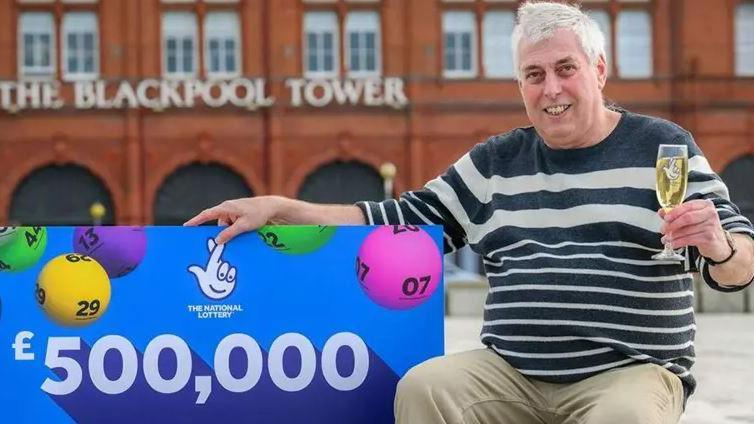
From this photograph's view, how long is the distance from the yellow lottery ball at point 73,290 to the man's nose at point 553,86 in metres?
1.46

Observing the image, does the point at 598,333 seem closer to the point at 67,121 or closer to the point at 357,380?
the point at 357,380

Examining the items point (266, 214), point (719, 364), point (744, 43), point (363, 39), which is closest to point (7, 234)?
point (266, 214)

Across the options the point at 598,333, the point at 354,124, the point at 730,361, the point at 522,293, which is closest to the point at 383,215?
the point at 522,293

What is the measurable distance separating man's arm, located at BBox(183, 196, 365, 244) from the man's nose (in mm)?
762

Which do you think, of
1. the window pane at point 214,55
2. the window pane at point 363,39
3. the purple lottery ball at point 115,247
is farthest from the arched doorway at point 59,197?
the purple lottery ball at point 115,247

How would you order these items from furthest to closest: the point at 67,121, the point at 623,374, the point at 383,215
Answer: the point at 67,121, the point at 383,215, the point at 623,374

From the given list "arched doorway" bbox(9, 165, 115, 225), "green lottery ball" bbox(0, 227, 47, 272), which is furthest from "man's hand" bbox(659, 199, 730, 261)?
"arched doorway" bbox(9, 165, 115, 225)

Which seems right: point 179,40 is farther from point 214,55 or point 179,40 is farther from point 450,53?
point 450,53

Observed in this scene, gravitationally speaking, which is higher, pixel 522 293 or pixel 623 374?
pixel 522 293

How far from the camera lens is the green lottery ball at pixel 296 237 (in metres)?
3.47

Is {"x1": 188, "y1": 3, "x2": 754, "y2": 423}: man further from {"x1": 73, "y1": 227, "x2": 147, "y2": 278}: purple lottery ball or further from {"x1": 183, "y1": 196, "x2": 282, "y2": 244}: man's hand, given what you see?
{"x1": 73, "y1": 227, "x2": 147, "y2": 278}: purple lottery ball

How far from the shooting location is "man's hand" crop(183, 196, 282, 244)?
3.43 metres

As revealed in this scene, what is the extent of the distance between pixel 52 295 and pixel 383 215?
1100 mm

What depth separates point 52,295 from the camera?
11.3 feet
